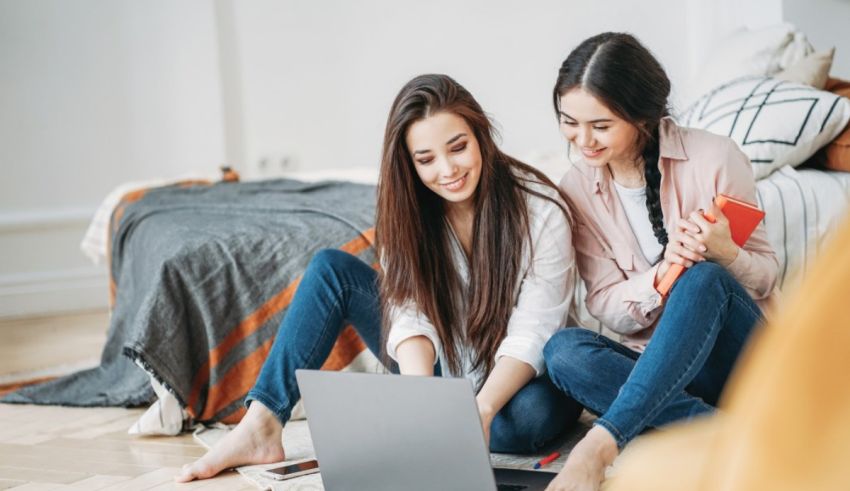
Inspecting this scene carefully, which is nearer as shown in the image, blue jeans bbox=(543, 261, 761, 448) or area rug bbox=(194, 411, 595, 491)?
blue jeans bbox=(543, 261, 761, 448)

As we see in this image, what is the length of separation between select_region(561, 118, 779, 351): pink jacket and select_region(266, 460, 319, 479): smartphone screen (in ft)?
1.81

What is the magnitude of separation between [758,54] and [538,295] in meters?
1.32

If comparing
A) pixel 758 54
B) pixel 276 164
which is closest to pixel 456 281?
pixel 758 54

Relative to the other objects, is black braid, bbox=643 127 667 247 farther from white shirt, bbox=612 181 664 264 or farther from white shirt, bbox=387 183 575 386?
white shirt, bbox=387 183 575 386

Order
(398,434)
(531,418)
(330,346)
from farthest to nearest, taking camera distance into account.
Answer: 1. (330,346)
2. (531,418)
3. (398,434)

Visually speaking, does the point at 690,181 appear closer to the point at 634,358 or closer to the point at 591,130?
the point at 591,130

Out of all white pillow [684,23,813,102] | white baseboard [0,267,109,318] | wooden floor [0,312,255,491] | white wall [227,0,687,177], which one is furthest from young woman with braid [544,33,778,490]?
white baseboard [0,267,109,318]

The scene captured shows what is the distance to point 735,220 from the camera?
1.47 m

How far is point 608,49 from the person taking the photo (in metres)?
1.55

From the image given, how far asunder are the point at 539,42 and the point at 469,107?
239cm

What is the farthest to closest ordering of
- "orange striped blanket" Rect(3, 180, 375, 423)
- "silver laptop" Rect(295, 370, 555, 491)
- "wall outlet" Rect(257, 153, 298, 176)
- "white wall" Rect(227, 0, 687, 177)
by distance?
"wall outlet" Rect(257, 153, 298, 176) < "white wall" Rect(227, 0, 687, 177) < "orange striped blanket" Rect(3, 180, 375, 423) < "silver laptop" Rect(295, 370, 555, 491)

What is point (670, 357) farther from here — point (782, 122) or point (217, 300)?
point (217, 300)

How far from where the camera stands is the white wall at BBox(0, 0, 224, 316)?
4.35 meters

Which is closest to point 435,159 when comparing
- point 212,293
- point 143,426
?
point 212,293
